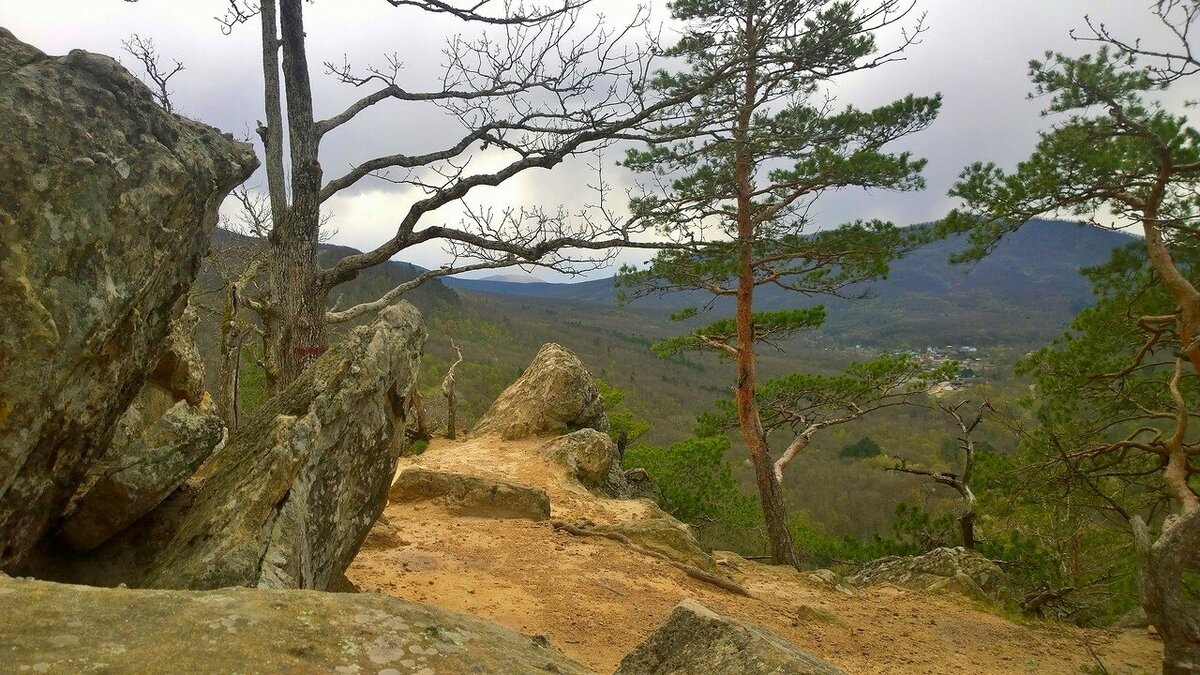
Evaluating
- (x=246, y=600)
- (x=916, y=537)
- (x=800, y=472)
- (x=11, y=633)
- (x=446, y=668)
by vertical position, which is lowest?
(x=800, y=472)

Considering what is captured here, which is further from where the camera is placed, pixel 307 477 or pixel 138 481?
pixel 307 477

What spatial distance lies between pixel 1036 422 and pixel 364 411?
12171 mm

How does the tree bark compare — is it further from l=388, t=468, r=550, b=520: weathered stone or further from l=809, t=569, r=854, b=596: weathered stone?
l=388, t=468, r=550, b=520: weathered stone

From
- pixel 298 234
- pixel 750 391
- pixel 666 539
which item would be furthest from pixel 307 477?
pixel 750 391

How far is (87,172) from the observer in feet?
10.2

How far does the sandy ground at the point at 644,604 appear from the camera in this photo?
19.3 feet

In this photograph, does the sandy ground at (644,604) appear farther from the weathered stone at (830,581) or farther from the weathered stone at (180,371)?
the weathered stone at (180,371)

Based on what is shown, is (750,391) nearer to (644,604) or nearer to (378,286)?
(644,604)

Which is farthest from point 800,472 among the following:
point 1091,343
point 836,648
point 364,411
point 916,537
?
point 364,411

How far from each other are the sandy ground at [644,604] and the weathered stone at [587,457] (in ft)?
9.91

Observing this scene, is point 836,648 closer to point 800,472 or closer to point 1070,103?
point 1070,103

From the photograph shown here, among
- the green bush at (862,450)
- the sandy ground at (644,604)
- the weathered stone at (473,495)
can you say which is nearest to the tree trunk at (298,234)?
the sandy ground at (644,604)

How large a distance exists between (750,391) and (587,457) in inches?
134

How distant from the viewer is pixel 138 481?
3.45 meters
